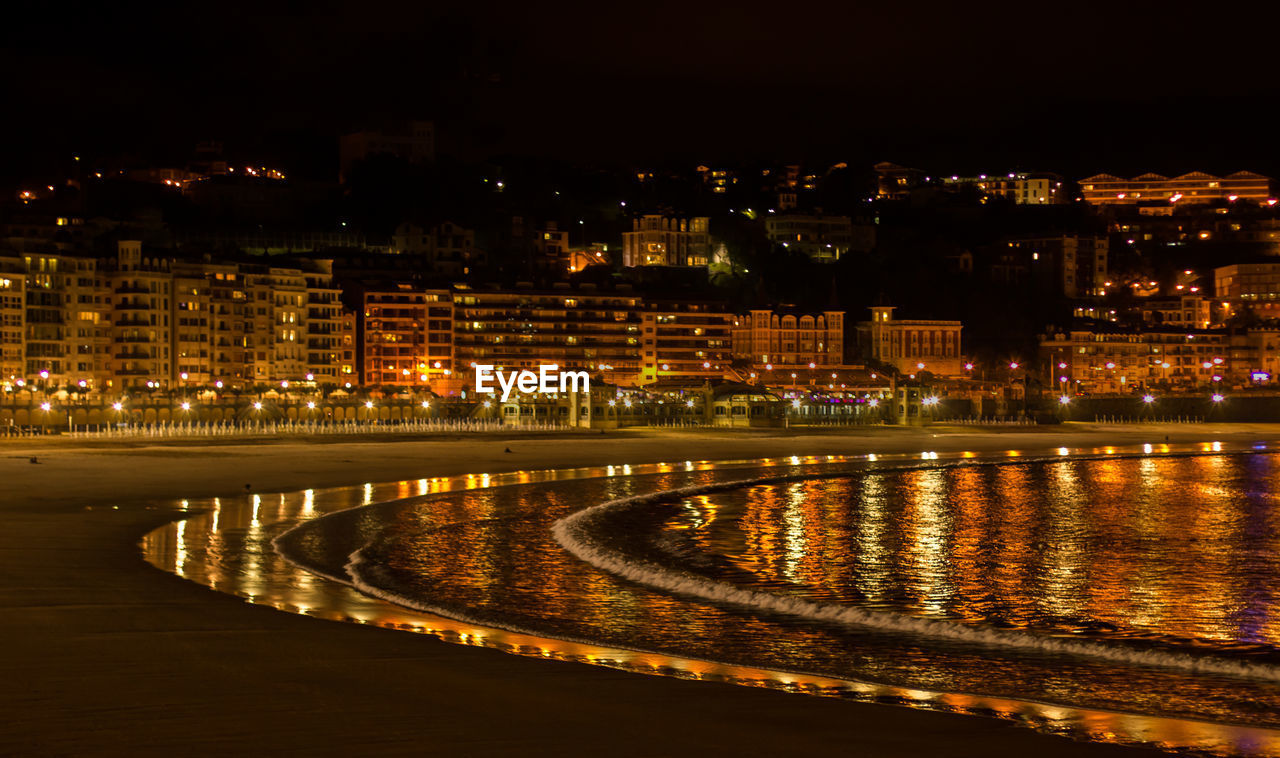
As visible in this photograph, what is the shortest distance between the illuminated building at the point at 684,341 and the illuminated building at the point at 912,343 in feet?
67.5

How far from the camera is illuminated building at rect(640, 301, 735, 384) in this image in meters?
126

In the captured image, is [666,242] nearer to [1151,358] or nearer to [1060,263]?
[1060,263]

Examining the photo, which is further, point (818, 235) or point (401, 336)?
point (818, 235)

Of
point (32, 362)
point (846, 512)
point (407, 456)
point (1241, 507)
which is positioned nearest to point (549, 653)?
point (846, 512)

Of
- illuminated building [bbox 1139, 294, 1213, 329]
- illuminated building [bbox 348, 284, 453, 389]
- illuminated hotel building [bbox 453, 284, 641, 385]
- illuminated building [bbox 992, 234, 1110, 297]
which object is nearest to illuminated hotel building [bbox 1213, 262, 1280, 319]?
illuminated building [bbox 1139, 294, 1213, 329]

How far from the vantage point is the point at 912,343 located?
14062 cm

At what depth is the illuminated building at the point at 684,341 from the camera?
126 meters

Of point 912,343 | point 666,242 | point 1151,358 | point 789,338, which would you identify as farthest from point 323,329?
point 1151,358

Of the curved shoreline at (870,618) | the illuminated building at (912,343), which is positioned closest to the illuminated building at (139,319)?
the illuminated building at (912,343)

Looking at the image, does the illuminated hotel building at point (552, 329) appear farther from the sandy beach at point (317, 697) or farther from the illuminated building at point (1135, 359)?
the sandy beach at point (317, 697)

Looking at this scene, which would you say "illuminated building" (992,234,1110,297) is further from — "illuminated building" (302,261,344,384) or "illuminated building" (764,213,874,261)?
"illuminated building" (302,261,344,384)

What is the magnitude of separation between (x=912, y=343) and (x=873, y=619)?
12738 cm

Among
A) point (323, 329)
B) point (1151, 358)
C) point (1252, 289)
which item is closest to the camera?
→ point (323, 329)

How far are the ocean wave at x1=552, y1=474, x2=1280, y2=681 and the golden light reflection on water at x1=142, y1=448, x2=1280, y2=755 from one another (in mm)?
1058
